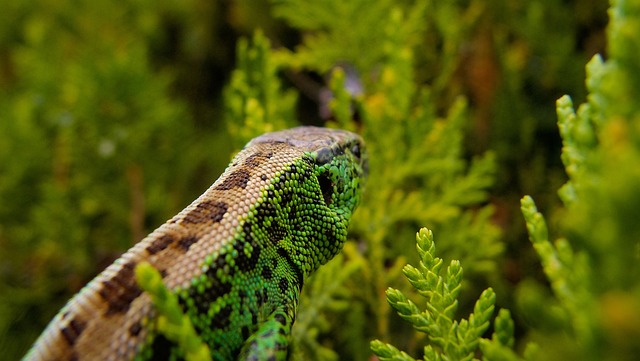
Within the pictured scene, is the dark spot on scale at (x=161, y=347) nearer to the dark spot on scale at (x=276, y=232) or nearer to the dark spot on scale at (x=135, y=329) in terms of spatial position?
the dark spot on scale at (x=135, y=329)

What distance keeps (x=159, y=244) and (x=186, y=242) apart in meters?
0.07

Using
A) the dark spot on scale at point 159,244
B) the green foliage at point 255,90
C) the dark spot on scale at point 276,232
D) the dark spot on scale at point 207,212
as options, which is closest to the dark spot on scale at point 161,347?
the dark spot on scale at point 159,244

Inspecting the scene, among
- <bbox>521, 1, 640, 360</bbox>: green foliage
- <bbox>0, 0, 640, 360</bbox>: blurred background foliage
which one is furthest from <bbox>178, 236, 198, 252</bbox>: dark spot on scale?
<bbox>521, 1, 640, 360</bbox>: green foliage

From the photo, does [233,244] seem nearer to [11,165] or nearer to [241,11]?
[11,165]

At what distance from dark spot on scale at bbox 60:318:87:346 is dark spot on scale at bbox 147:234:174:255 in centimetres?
23

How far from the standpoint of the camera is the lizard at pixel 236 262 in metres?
1.22

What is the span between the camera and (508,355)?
39.1 inches

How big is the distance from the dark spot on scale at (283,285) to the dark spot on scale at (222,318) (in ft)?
0.65

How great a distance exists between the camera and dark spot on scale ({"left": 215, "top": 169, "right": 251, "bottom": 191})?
154 centimetres

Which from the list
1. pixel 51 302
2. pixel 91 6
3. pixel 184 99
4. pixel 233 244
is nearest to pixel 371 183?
pixel 233 244

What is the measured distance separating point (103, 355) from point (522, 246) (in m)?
2.61

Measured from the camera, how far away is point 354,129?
8.39ft

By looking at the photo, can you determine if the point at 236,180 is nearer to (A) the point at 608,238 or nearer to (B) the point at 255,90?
(B) the point at 255,90

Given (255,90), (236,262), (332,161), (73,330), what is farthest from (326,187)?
(73,330)
